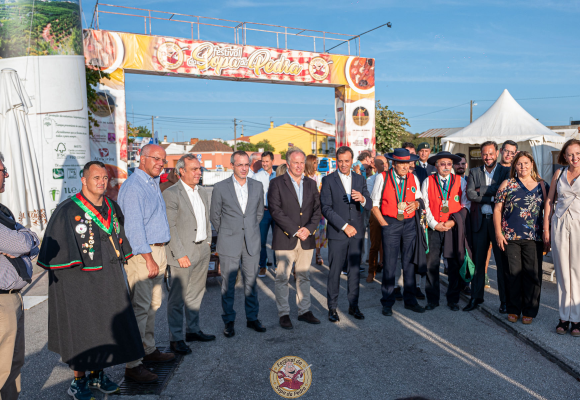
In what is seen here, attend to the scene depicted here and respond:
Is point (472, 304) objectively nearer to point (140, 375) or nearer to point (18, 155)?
point (140, 375)

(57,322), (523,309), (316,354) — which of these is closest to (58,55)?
(57,322)

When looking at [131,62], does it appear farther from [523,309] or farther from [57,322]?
[523,309]

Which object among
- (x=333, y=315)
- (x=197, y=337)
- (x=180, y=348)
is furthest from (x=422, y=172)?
(x=180, y=348)

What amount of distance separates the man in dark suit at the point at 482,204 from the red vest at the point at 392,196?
75 cm

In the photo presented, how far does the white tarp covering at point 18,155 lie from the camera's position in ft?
22.1

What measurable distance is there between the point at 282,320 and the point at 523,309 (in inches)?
111

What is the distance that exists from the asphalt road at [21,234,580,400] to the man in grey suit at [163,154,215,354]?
29 cm

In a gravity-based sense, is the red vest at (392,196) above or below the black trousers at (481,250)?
above

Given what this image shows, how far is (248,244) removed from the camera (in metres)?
4.64

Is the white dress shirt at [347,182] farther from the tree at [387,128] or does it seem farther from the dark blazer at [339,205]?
the tree at [387,128]

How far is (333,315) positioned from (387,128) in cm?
2135

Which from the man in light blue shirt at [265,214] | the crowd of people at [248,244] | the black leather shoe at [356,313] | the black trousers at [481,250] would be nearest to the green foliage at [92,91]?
the man in light blue shirt at [265,214]

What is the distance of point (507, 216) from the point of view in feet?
15.5

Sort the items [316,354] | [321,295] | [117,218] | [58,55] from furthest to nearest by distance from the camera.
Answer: [58,55]
[321,295]
[316,354]
[117,218]
